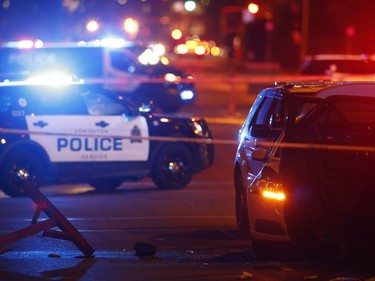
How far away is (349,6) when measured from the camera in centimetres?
4672

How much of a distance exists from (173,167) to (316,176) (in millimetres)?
7047

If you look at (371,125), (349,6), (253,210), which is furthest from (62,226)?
(349,6)

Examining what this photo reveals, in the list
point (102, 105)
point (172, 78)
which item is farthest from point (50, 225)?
point (172, 78)

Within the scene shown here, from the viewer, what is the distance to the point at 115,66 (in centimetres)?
2559

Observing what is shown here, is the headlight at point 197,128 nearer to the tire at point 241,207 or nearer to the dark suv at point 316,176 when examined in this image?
the tire at point 241,207

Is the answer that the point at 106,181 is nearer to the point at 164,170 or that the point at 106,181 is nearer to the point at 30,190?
the point at 164,170

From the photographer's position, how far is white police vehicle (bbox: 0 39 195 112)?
74.7 feet

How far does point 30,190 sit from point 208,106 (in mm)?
22759

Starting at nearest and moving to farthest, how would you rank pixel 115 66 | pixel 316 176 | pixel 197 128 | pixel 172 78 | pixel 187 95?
pixel 316 176 < pixel 197 128 < pixel 115 66 < pixel 172 78 < pixel 187 95

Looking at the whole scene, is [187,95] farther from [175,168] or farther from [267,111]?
[267,111]

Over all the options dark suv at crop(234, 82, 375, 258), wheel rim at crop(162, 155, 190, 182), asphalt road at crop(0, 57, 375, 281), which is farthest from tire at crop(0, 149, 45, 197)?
dark suv at crop(234, 82, 375, 258)

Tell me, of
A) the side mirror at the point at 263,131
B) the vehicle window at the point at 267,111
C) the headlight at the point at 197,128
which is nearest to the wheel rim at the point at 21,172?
the headlight at the point at 197,128

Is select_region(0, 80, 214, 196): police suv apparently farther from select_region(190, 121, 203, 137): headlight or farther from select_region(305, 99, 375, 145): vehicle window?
select_region(305, 99, 375, 145): vehicle window

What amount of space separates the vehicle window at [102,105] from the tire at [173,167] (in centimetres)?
96
